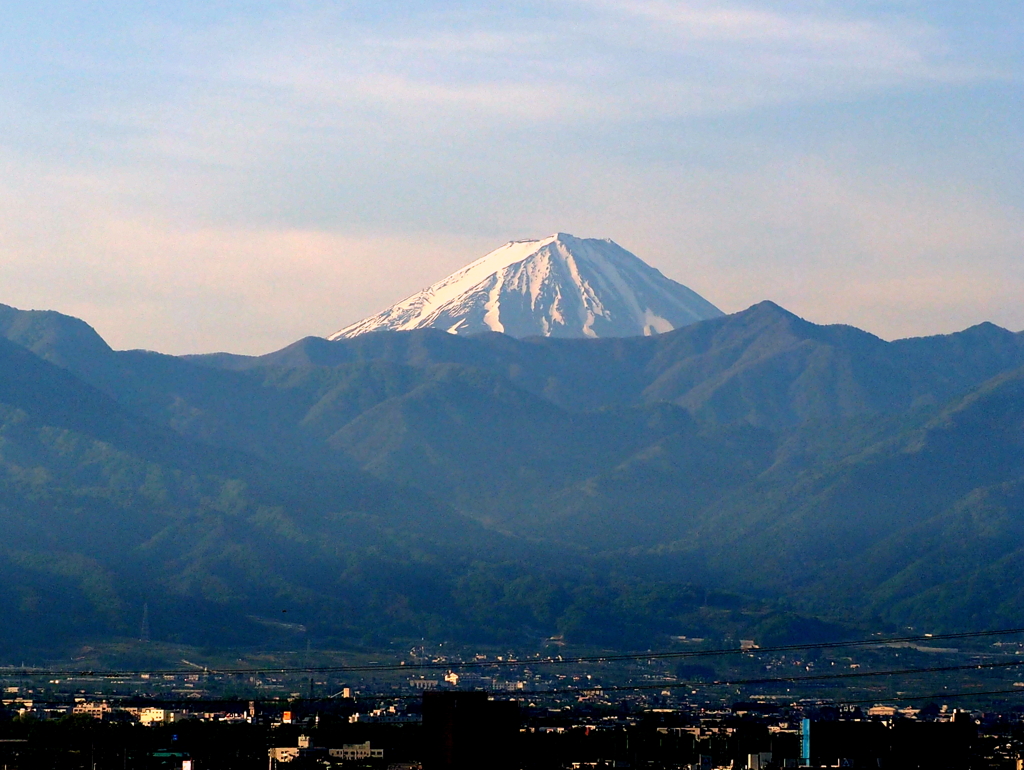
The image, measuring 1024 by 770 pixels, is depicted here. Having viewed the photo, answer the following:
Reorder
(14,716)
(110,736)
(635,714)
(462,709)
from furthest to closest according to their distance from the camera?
(635,714) → (14,716) → (110,736) → (462,709)

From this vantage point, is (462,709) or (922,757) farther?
(922,757)

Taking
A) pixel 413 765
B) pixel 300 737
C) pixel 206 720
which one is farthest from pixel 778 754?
pixel 206 720

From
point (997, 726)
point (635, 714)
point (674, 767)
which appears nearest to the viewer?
point (674, 767)

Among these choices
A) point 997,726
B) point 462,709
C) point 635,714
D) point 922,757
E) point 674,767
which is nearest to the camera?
point 462,709

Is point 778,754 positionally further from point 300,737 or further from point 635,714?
point 635,714

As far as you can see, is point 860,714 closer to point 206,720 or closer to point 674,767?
point 206,720

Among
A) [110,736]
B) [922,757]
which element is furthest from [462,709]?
[110,736]

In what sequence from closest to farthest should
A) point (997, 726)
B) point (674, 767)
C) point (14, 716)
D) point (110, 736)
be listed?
point (674, 767) < point (110, 736) < point (14, 716) < point (997, 726)

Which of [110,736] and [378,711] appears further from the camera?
[378,711]
